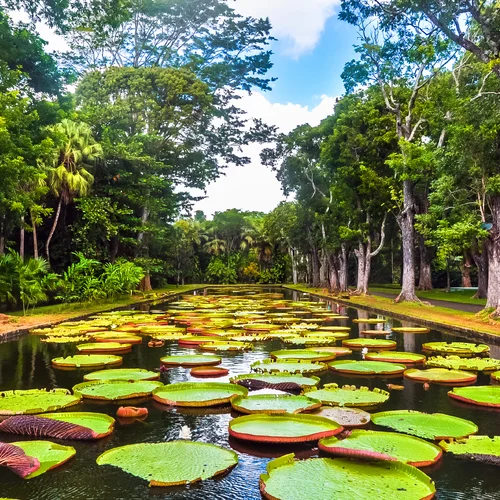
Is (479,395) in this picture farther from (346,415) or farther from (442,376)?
(346,415)

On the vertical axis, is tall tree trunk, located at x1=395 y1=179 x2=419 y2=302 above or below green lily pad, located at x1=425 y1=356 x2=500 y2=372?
above

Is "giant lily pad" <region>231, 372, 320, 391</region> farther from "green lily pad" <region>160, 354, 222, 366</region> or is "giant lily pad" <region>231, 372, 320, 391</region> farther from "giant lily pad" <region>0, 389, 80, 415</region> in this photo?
"giant lily pad" <region>0, 389, 80, 415</region>

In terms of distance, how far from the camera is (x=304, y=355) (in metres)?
8.52

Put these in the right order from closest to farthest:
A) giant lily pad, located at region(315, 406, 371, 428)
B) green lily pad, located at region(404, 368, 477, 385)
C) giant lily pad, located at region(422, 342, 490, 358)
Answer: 1. giant lily pad, located at region(315, 406, 371, 428)
2. green lily pad, located at region(404, 368, 477, 385)
3. giant lily pad, located at region(422, 342, 490, 358)

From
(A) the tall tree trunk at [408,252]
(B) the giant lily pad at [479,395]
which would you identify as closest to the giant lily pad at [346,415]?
(B) the giant lily pad at [479,395]

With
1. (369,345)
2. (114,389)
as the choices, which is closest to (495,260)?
(369,345)

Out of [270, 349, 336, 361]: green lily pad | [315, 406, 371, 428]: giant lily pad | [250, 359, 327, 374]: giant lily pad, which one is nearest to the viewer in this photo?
[315, 406, 371, 428]: giant lily pad

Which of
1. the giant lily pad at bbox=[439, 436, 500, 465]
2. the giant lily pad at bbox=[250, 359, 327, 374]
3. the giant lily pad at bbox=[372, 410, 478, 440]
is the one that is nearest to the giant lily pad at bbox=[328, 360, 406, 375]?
the giant lily pad at bbox=[250, 359, 327, 374]

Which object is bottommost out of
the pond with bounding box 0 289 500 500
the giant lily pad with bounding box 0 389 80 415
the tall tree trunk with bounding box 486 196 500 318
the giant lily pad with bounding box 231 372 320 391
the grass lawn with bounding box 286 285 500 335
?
the pond with bounding box 0 289 500 500

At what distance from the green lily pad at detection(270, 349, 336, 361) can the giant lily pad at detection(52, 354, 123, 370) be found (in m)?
2.68

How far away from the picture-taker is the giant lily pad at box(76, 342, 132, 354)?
926cm

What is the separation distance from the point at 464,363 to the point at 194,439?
5175 millimetres

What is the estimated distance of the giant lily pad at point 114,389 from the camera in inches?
232

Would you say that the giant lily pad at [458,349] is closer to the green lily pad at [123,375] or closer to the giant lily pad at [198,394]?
the giant lily pad at [198,394]
